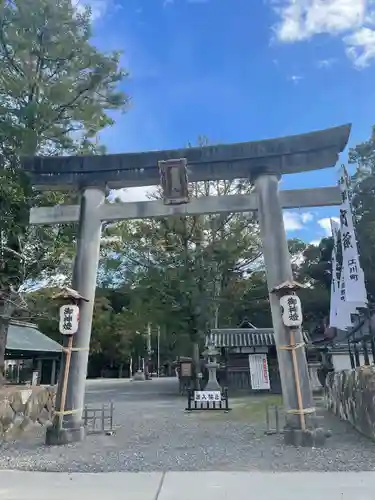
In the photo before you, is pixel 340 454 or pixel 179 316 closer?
pixel 340 454

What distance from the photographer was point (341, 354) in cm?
2044

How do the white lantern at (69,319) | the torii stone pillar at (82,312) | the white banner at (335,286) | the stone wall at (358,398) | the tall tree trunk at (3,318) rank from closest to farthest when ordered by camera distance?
the stone wall at (358,398) < the torii stone pillar at (82,312) < the white lantern at (69,319) < the white banner at (335,286) < the tall tree trunk at (3,318)

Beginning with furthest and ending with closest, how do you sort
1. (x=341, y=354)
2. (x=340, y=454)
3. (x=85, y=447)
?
(x=341, y=354)
(x=85, y=447)
(x=340, y=454)

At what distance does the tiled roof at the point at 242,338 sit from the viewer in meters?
20.4

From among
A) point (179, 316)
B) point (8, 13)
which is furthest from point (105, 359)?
point (8, 13)

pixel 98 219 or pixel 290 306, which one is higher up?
pixel 98 219

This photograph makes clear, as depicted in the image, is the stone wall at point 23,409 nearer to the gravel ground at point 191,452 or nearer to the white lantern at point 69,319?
the gravel ground at point 191,452

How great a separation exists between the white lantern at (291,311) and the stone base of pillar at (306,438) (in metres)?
1.73

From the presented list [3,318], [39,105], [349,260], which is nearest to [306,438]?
[349,260]

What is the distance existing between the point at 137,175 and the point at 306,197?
3.53m

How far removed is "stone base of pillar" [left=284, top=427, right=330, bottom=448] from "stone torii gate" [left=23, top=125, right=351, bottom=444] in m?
0.82

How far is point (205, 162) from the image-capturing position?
28.2ft
